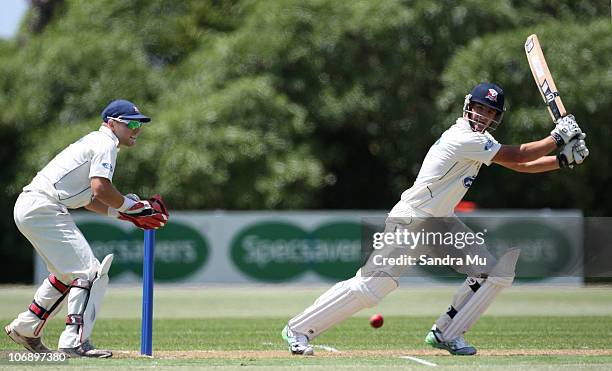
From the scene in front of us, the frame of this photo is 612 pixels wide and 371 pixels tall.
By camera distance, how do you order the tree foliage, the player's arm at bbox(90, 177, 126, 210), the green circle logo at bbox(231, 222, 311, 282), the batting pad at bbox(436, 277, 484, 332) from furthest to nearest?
the tree foliage < the green circle logo at bbox(231, 222, 311, 282) < the batting pad at bbox(436, 277, 484, 332) < the player's arm at bbox(90, 177, 126, 210)

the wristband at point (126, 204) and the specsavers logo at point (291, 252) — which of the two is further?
the specsavers logo at point (291, 252)

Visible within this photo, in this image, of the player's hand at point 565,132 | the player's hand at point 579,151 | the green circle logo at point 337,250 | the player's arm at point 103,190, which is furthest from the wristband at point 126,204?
the green circle logo at point 337,250

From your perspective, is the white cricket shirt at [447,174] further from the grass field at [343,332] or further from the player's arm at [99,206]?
the player's arm at [99,206]

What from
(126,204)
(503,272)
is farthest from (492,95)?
(126,204)

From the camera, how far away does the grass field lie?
788cm

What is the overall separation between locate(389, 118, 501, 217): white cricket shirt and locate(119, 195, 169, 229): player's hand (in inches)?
70.8

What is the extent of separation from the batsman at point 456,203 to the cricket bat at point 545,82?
0.26 meters

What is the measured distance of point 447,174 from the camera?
27.6 ft

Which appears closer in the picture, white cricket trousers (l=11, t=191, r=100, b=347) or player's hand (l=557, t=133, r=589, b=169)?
white cricket trousers (l=11, t=191, r=100, b=347)

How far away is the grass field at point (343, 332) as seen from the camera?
788 centimetres

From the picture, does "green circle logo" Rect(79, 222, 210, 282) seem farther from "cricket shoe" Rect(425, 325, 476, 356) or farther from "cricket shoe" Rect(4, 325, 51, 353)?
"cricket shoe" Rect(425, 325, 476, 356)

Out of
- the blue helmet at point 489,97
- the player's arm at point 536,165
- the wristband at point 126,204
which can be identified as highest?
the blue helmet at point 489,97

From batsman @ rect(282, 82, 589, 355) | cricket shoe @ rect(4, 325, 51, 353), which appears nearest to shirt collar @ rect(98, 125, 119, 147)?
cricket shoe @ rect(4, 325, 51, 353)

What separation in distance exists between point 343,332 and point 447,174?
363 cm
